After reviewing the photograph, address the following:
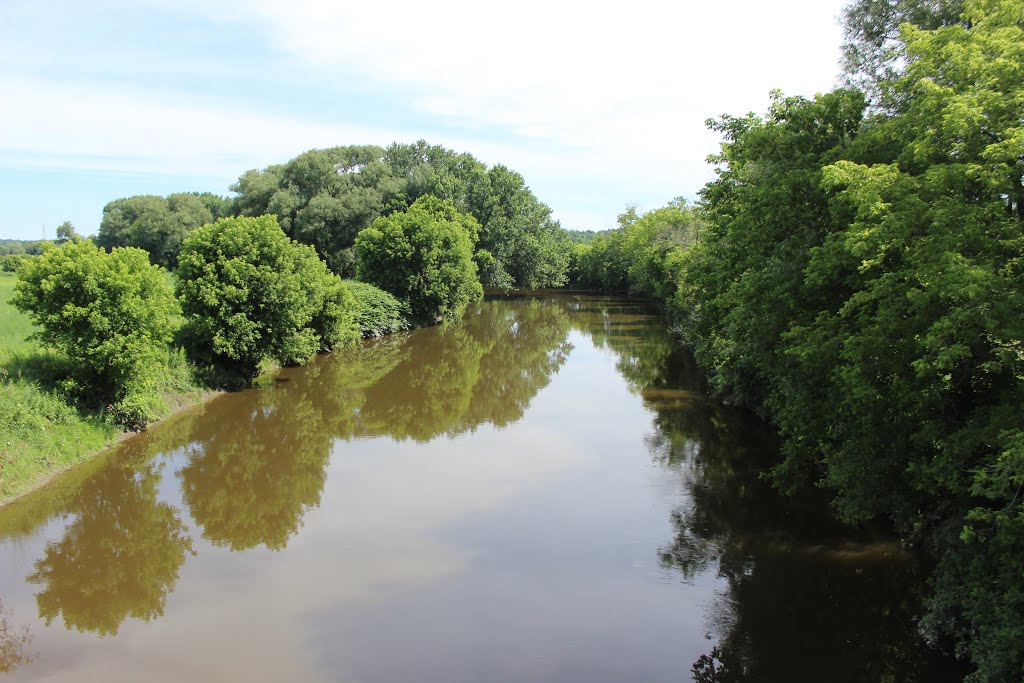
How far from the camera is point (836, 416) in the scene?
12.0 m

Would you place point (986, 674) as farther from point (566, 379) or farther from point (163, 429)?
point (566, 379)

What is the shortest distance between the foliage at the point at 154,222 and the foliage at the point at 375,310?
99.6 feet

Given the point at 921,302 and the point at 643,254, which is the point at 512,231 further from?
the point at 921,302

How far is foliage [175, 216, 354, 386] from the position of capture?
24.3 metres

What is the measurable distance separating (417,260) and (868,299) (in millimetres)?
35759

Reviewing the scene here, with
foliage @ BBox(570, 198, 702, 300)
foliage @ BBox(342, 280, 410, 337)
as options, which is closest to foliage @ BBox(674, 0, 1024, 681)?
foliage @ BBox(570, 198, 702, 300)

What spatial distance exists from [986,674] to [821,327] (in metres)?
5.72

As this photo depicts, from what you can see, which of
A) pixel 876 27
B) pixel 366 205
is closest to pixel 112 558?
pixel 876 27

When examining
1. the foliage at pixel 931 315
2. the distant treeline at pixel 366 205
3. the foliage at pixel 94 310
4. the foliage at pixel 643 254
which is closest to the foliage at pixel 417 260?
the distant treeline at pixel 366 205

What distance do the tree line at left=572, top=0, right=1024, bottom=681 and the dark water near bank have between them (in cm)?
194

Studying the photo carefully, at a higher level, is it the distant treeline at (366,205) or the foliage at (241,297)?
the distant treeline at (366,205)

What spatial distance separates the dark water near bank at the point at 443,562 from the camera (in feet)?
32.6

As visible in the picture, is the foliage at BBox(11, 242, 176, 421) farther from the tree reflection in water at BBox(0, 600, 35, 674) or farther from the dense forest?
the tree reflection in water at BBox(0, 600, 35, 674)

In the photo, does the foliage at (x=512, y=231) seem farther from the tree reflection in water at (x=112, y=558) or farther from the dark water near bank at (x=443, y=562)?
the tree reflection in water at (x=112, y=558)
